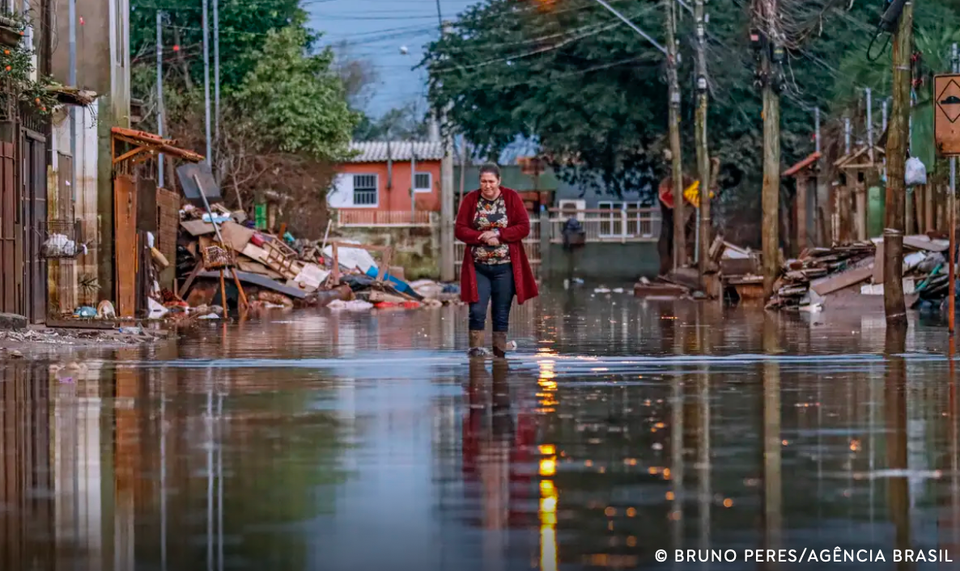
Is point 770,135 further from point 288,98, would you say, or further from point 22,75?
point 288,98

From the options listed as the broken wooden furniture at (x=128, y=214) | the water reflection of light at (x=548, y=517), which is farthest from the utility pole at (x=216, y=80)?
the water reflection of light at (x=548, y=517)

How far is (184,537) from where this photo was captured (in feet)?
23.9

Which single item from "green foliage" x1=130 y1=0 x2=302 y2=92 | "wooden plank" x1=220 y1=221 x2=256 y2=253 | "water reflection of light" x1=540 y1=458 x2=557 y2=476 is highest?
"green foliage" x1=130 y1=0 x2=302 y2=92

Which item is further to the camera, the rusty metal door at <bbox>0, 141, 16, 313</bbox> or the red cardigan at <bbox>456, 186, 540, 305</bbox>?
the rusty metal door at <bbox>0, 141, 16, 313</bbox>

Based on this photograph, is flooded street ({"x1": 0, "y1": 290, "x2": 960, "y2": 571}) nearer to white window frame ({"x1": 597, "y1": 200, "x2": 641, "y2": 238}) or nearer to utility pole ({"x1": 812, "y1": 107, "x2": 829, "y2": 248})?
utility pole ({"x1": 812, "y1": 107, "x2": 829, "y2": 248})

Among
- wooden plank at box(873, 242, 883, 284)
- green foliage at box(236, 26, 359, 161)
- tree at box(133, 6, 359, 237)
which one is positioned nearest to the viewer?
wooden plank at box(873, 242, 883, 284)

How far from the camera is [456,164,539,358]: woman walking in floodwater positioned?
679 inches

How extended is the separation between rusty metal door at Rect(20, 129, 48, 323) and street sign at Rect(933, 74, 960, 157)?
11.7 metres

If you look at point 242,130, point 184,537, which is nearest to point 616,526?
point 184,537

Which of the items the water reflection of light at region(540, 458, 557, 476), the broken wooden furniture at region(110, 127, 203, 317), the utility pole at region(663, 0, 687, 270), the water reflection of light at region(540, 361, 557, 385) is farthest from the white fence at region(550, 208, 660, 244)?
the water reflection of light at region(540, 458, 557, 476)

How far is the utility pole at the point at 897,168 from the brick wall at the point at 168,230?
14965 millimetres

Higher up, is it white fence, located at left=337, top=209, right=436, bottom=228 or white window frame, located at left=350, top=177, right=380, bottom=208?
white window frame, located at left=350, top=177, right=380, bottom=208

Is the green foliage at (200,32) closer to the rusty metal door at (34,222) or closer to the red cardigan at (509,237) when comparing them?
the rusty metal door at (34,222)

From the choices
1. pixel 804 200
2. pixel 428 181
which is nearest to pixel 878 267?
pixel 804 200
